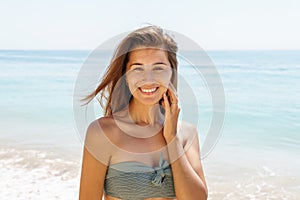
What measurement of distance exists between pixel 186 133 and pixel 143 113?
0.83ft

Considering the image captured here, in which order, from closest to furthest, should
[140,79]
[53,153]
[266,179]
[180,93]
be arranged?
1. [140,79]
2. [180,93]
3. [266,179]
4. [53,153]

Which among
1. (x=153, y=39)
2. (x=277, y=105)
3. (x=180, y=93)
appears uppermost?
(x=153, y=39)

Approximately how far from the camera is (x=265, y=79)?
2381cm

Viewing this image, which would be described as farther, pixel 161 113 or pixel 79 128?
pixel 161 113

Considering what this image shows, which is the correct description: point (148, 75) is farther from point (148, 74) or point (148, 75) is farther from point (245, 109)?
point (245, 109)

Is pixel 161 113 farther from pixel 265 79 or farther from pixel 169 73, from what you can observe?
pixel 265 79

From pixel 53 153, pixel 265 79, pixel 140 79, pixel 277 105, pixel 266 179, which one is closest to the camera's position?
pixel 140 79

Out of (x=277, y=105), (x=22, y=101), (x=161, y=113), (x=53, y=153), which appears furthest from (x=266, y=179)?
(x=22, y=101)

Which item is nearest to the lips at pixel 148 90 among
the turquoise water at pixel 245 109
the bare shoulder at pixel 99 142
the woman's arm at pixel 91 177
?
the bare shoulder at pixel 99 142

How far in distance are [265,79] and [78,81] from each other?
22366mm

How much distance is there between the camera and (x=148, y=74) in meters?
2.22

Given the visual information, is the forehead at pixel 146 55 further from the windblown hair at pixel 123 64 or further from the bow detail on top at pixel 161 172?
the bow detail on top at pixel 161 172

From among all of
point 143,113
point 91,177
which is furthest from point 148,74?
point 91,177

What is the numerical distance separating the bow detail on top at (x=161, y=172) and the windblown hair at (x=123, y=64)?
0.38 metres
